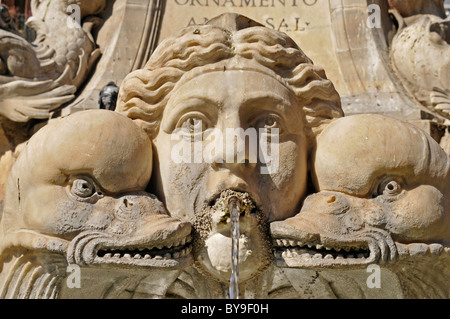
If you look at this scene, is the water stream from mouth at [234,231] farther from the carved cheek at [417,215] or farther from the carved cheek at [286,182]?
the carved cheek at [417,215]

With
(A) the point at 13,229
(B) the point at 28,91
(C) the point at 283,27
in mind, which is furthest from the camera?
(C) the point at 283,27

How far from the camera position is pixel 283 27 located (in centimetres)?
677

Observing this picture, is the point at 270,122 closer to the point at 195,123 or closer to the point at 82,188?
the point at 195,123

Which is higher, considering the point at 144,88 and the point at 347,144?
the point at 144,88

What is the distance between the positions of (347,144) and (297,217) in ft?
1.45

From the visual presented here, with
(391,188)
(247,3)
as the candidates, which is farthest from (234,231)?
(247,3)

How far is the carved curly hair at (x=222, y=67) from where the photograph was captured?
4.68 meters

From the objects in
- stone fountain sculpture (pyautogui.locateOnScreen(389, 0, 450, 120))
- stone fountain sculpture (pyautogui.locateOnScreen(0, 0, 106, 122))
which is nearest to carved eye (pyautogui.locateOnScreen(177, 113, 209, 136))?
stone fountain sculpture (pyautogui.locateOnScreen(0, 0, 106, 122))

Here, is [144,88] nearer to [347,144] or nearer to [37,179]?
[37,179]

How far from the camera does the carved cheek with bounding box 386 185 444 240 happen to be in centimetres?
442

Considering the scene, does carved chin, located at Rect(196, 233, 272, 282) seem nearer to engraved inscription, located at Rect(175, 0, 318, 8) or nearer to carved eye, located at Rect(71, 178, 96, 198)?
carved eye, located at Rect(71, 178, 96, 198)

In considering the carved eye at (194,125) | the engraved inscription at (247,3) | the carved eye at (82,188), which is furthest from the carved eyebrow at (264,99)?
the engraved inscription at (247,3)

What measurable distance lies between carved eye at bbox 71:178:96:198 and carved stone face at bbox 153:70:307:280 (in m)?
0.38
